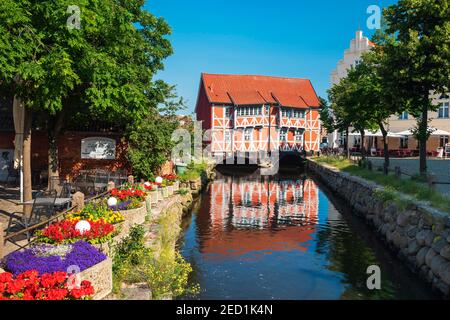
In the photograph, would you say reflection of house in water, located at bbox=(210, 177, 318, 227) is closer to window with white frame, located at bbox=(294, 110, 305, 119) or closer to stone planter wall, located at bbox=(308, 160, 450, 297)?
stone planter wall, located at bbox=(308, 160, 450, 297)

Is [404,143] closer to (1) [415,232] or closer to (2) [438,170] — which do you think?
(2) [438,170]

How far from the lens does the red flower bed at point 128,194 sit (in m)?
12.2

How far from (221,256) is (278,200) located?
431 inches

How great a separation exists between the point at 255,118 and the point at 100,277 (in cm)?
4004

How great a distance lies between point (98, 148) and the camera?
2030 cm

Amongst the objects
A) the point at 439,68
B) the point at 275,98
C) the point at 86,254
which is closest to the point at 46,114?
the point at 86,254

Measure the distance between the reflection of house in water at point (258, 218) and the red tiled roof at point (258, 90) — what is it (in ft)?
62.5

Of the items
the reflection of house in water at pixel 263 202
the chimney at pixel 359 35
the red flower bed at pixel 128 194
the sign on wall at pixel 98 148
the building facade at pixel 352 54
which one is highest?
the chimney at pixel 359 35

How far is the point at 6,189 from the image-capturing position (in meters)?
17.3

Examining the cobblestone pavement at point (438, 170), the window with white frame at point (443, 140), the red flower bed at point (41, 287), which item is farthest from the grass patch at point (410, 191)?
the window with white frame at point (443, 140)

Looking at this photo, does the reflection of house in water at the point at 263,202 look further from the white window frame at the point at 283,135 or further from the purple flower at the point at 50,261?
the white window frame at the point at 283,135

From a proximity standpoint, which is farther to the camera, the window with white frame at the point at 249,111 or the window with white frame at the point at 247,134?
the window with white frame at the point at 247,134

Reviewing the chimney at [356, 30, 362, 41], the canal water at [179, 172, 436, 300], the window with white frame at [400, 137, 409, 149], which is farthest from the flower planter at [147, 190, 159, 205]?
the chimney at [356, 30, 362, 41]

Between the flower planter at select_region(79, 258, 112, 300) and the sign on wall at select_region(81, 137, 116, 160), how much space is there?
578 inches
